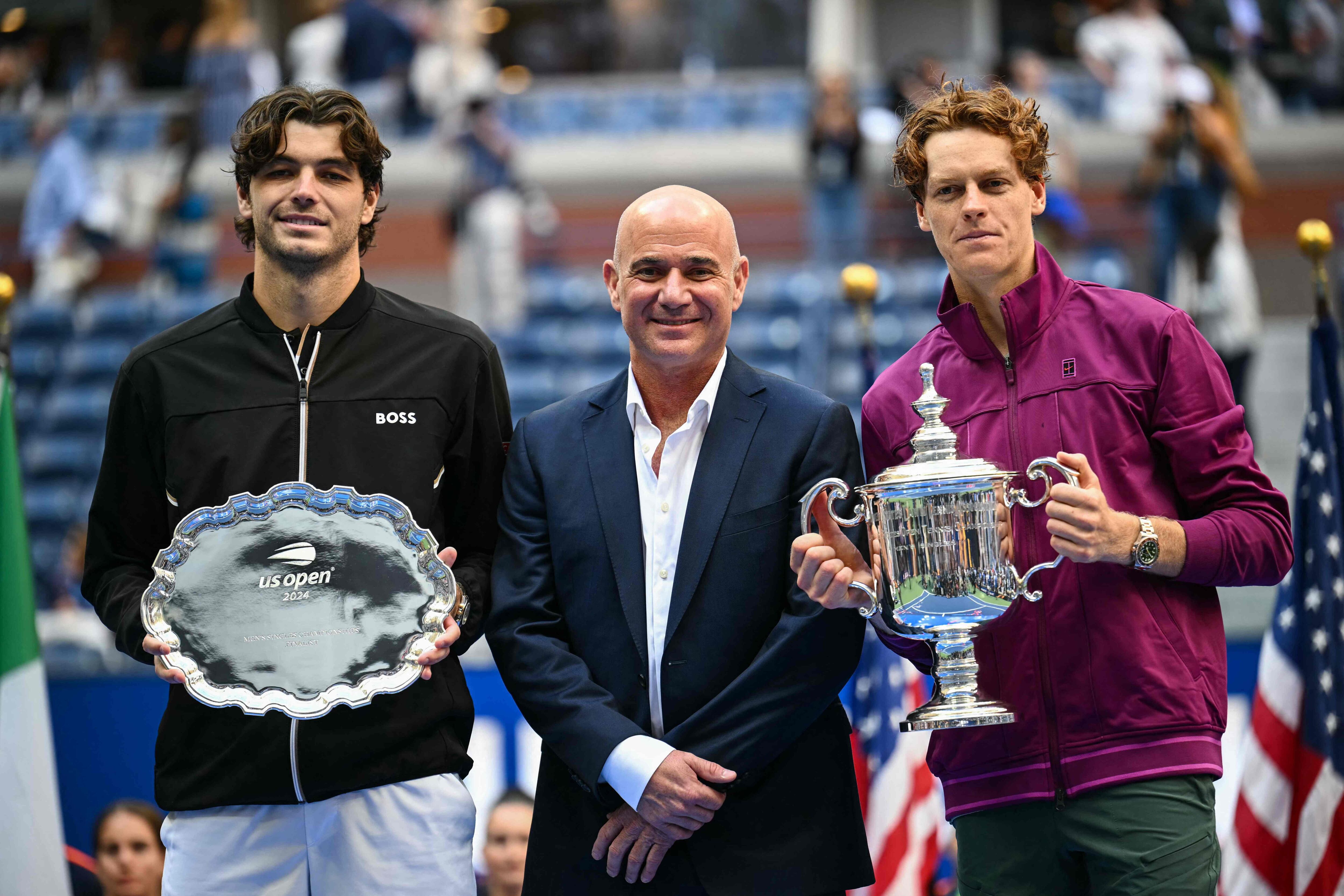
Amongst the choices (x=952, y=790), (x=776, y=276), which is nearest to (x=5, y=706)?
(x=952, y=790)

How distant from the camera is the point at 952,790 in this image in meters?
2.39

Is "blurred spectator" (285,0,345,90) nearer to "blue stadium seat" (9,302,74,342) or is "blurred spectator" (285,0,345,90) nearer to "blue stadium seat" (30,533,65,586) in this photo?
"blue stadium seat" (9,302,74,342)

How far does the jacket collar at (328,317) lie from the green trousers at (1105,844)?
4.65 feet

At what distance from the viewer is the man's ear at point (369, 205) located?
8.64 feet

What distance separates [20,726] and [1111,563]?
9.00 feet

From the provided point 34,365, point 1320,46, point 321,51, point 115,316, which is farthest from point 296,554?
point 1320,46

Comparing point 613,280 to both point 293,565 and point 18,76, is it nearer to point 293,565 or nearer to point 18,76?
point 293,565

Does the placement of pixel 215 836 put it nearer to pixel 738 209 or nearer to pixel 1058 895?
pixel 1058 895

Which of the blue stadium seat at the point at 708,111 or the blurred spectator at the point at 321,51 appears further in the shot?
the blue stadium seat at the point at 708,111

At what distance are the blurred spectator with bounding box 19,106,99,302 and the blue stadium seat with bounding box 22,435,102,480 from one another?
174 cm

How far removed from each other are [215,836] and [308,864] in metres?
0.16

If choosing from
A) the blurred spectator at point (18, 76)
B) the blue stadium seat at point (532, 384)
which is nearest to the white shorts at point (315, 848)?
the blue stadium seat at point (532, 384)

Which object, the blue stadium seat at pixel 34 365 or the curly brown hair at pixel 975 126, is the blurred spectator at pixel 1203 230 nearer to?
the curly brown hair at pixel 975 126

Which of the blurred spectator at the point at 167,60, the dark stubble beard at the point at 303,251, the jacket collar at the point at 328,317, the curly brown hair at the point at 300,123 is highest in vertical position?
the blurred spectator at the point at 167,60
